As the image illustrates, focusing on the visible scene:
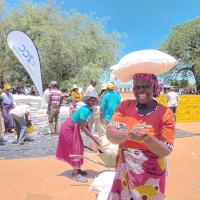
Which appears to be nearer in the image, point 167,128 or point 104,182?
point 167,128

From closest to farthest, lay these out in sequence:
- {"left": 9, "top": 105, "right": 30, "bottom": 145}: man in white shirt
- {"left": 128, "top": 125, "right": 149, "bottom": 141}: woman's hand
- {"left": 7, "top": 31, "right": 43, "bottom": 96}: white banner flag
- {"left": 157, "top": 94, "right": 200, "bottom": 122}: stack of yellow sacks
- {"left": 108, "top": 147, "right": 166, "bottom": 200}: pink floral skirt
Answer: {"left": 128, "top": 125, "right": 149, "bottom": 141}: woman's hand
{"left": 108, "top": 147, "right": 166, "bottom": 200}: pink floral skirt
{"left": 9, "top": 105, "right": 30, "bottom": 145}: man in white shirt
{"left": 7, "top": 31, "right": 43, "bottom": 96}: white banner flag
{"left": 157, "top": 94, "right": 200, "bottom": 122}: stack of yellow sacks

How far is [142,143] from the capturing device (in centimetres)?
270

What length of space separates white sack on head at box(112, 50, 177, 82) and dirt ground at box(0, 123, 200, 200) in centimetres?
281

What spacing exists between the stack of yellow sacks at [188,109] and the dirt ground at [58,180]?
9.34 m

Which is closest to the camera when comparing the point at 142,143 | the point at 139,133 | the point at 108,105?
the point at 139,133

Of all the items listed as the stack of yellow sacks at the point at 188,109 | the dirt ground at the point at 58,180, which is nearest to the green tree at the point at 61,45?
the stack of yellow sacks at the point at 188,109

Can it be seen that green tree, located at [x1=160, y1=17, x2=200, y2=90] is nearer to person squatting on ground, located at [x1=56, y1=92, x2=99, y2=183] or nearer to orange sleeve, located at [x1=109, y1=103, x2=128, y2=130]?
person squatting on ground, located at [x1=56, y1=92, x2=99, y2=183]

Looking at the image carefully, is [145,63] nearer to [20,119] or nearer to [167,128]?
[167,128]

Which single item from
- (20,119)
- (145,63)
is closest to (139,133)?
(145,63)

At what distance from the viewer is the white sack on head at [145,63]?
287 centimetres

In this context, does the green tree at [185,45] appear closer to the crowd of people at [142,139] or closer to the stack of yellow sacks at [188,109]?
the stack of yellow sacks at [188,109]

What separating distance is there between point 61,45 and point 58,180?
20.6 meters

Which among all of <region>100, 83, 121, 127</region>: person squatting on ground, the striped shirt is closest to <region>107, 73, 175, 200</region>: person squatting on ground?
<region>100, 83, 121, 127</region>: person squatting on ground

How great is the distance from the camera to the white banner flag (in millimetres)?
13414
